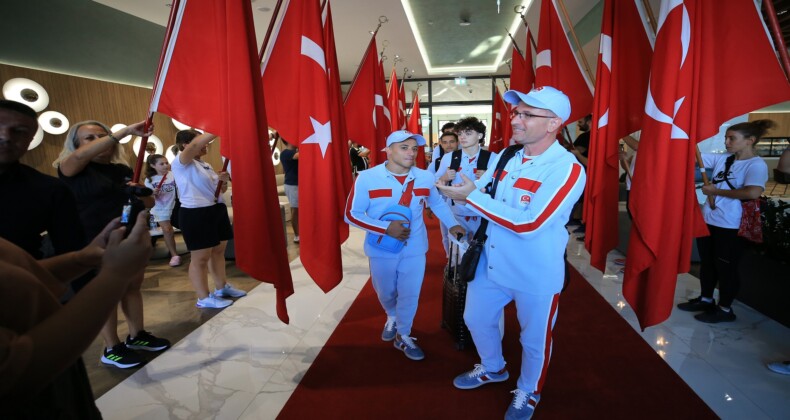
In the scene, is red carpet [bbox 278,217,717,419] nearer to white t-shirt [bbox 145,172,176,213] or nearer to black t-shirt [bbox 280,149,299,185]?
black t-shirt [bbox 280,149,299,185]

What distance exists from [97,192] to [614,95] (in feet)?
11.8

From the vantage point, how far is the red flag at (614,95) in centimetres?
258

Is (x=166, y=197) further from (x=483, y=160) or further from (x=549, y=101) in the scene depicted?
(x=549, y=101)

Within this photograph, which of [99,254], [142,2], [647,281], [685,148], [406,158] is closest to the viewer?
[99,254]

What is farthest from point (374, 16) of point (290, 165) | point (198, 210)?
point (198, 210)

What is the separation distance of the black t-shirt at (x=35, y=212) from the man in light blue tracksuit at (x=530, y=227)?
6.28 ft

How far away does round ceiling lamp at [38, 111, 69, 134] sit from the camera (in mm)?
5520

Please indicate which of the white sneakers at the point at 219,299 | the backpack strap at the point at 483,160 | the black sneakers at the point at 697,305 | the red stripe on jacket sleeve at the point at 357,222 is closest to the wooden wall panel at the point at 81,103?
the white sneakers at the point at 219,299

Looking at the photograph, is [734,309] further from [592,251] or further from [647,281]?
[647,281]

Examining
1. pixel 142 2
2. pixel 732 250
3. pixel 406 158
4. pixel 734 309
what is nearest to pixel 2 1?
pixel 142 2

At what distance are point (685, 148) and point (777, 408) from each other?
155 centimetres

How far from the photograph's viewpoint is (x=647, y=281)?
216cm

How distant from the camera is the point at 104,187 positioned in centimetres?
241

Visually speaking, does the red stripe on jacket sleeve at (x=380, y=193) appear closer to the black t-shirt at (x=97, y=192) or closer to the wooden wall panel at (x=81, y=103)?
the black t-shirt at (x=97, y=192)
